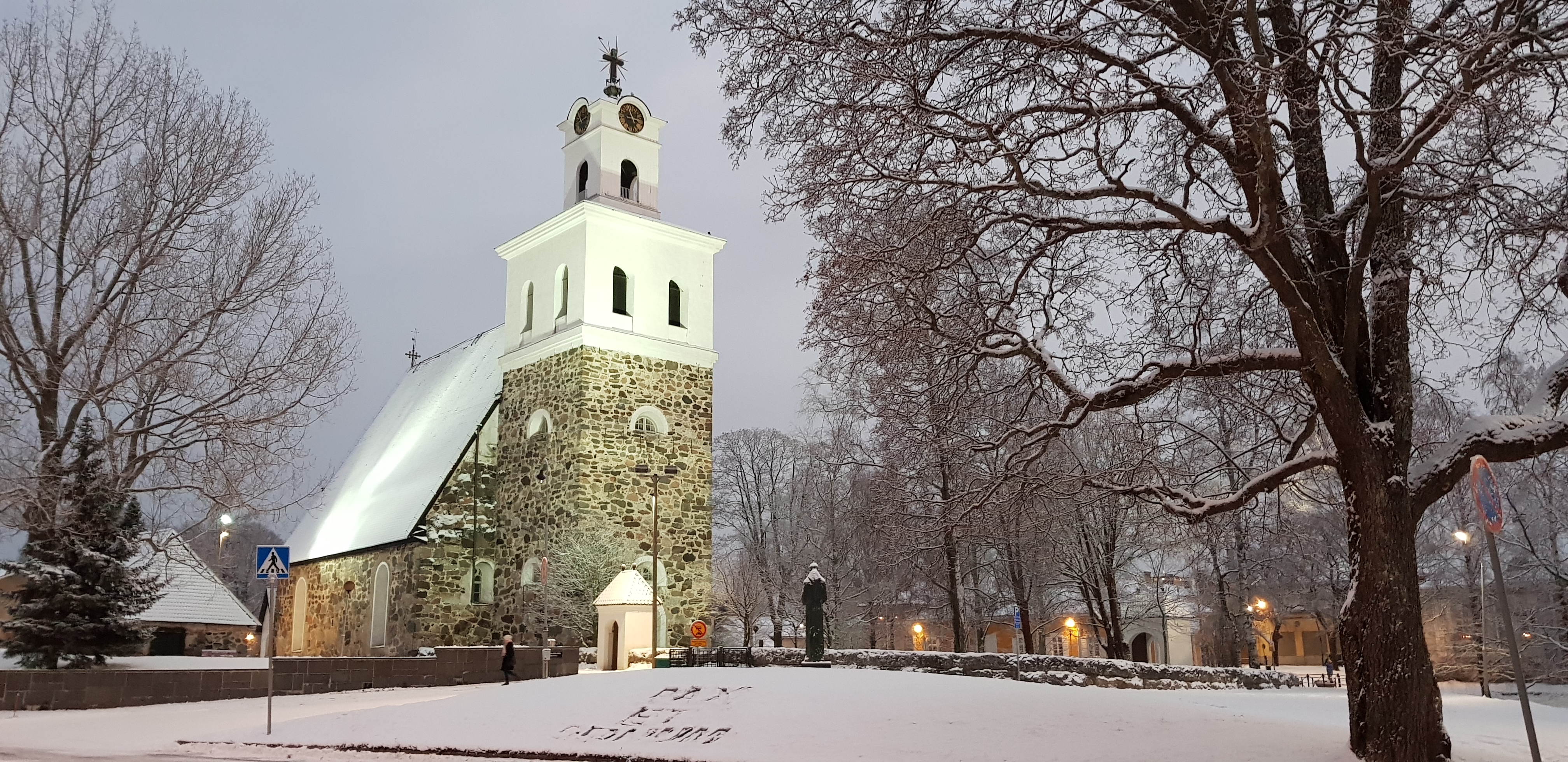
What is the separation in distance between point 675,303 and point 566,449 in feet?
18.2

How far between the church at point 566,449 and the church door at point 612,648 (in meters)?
2.89

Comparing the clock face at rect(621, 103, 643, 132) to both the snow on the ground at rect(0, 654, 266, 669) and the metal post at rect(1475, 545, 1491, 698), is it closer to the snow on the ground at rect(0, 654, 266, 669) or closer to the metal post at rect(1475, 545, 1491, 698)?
the snow on the ground at rect(0, 654, 266, 669)

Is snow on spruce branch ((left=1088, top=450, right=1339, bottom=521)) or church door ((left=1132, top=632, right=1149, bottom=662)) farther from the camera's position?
church door ((left=1132, top=632, right=1149, bottom=662))

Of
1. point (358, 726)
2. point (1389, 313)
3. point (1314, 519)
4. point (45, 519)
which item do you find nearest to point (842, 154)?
point (1389, 313)

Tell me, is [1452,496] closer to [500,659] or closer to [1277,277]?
[1277,277]

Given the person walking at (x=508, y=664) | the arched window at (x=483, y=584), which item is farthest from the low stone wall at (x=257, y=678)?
the arched window at (x=483, y=584)

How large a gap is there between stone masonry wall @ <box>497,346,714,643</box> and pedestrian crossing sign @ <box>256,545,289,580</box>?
1371 cm

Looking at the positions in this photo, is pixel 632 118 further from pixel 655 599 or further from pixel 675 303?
pixel 655 599

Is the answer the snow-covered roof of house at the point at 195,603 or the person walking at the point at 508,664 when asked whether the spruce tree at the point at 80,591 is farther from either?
the snow-covered roof of house at the point at 195,603

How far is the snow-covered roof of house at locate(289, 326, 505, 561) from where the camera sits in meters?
30.9

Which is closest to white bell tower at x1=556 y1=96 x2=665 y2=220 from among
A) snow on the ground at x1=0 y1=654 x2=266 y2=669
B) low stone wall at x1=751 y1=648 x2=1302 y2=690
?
low stone wall at x1=751 y1=648 x2=1302 y2=690

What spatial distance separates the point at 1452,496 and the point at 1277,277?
16.5m

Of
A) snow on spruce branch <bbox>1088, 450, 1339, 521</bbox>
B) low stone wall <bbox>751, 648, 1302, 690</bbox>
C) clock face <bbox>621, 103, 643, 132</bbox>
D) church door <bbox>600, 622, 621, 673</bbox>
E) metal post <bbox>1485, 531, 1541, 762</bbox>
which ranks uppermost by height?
clock face <bbox>621, 103, 643, 132</bbox>

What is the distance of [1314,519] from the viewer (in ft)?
99.3
